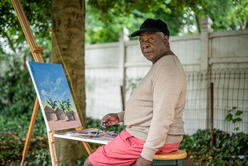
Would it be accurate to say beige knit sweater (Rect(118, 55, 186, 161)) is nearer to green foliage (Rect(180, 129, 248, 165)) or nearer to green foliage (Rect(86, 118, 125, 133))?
green foliage (Rect(180, 129, 248, 165))

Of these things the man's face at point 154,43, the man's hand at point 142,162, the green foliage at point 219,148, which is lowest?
the green foliage at point 219,148

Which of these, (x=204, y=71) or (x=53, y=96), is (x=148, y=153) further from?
(x=204, y=71)

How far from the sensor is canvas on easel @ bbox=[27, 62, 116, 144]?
95.2 inches

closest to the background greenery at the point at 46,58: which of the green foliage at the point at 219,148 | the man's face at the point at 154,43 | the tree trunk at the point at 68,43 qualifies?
the green foliage at the point at 219,148

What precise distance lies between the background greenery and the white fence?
1.12ft

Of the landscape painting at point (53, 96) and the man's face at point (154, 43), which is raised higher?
the man's face at point (154, 43)

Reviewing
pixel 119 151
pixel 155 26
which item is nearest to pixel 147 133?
pixel 119 151

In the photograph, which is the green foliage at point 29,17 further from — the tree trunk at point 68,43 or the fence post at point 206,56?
the fence post at point 206,56

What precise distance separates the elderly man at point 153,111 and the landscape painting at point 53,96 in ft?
2.38

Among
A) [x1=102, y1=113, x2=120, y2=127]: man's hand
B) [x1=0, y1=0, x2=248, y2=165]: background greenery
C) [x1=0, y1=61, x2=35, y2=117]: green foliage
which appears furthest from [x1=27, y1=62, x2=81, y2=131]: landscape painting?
[x1=0, y1=61, x2=35, y2=117]: green foliage

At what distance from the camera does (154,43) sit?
1930 millimetres

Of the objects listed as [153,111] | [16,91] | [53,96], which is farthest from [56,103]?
[16,91]

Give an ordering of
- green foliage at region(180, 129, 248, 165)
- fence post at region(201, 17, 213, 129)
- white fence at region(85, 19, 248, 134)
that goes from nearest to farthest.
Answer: green foliage at region(180, 129, 248, 165) → white fence at region(85, 19, 248, 134) → fence post at region(201, 17, 213, 129)

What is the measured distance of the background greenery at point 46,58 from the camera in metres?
4.14
